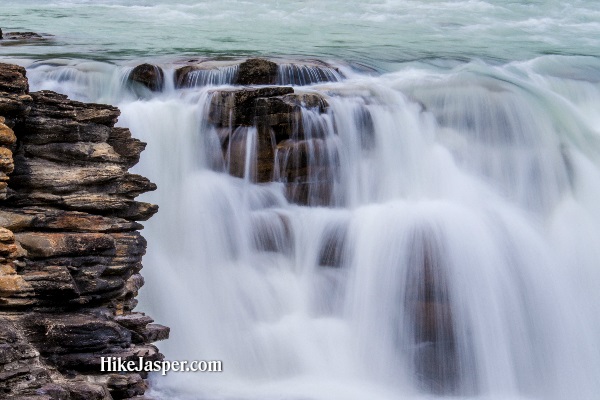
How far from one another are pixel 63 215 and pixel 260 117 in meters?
4.57

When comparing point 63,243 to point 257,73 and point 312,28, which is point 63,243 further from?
point 312,28

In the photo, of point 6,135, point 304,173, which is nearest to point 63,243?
point 6,135

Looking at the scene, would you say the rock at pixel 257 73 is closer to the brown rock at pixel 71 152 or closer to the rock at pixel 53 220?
the brown rock at pixel 71 152

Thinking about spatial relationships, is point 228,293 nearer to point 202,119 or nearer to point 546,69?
point 202,119

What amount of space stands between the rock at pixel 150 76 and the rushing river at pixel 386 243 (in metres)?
0.16

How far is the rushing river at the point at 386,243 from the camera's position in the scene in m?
9.74

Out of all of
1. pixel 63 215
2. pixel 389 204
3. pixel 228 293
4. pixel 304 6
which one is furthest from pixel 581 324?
pixel 304 6

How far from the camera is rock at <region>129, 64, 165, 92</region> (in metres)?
13.1

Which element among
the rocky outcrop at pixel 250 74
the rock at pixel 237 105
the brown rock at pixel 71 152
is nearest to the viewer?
the brown rock at pixel 71 152

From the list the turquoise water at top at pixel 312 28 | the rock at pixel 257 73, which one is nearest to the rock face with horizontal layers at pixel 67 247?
the rock at pixel 257 73

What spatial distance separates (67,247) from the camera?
23.2 feet

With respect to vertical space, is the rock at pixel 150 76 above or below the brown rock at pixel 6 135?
above

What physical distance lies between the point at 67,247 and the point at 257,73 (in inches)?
275

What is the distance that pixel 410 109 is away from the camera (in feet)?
43.0
